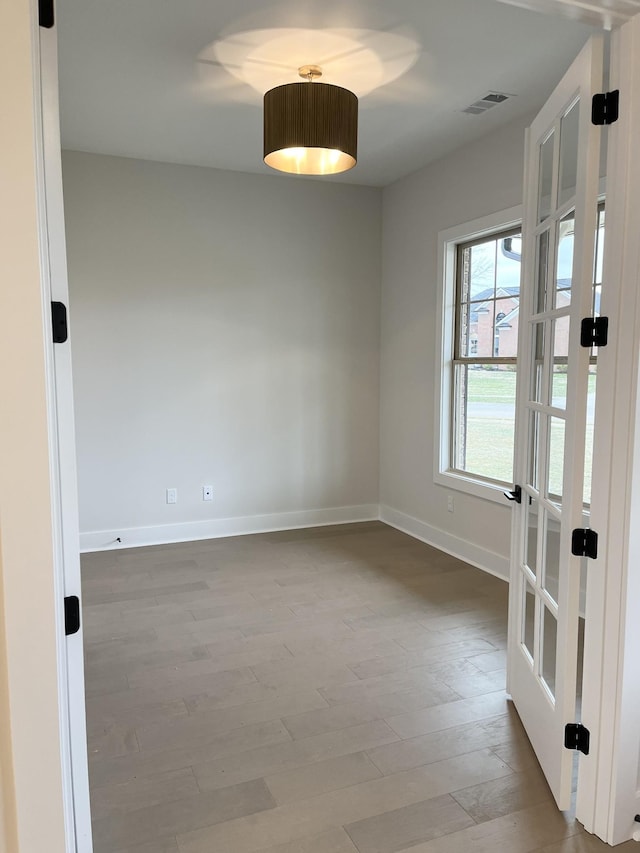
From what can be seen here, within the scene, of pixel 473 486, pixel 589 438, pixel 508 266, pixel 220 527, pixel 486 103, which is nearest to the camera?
pixel 589 438

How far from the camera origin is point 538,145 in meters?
2.29

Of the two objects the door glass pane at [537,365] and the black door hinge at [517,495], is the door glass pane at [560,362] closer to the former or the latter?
the door glass pane at [537,365]

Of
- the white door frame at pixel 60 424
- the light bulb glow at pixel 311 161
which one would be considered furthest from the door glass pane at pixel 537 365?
the white door frame at pixel 60 424

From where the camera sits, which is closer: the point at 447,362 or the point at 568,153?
the point at 568,153

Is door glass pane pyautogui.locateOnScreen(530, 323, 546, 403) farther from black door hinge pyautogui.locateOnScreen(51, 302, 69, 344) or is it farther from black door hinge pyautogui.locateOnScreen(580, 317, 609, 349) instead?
black door hinge pyautogui.locateOnScreen(51, 302, 69, 344)

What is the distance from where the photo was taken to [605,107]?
172 centimetres

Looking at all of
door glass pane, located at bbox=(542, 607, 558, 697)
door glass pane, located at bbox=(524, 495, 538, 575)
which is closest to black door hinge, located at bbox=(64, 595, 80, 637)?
door glass pane, located at bbox=(542, 607, 558, 697)

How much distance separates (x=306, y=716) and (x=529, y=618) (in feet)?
3.16

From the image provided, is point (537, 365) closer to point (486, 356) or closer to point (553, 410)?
point (553, 410)

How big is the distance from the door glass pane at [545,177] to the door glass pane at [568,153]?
4.2 inches

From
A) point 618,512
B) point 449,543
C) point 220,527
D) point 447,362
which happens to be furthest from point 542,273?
point 220,527

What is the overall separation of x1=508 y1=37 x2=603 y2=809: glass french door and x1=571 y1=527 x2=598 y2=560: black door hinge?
0.07ft

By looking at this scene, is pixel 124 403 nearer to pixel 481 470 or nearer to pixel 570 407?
pixel 481 470

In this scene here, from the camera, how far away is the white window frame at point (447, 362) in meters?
4.37
